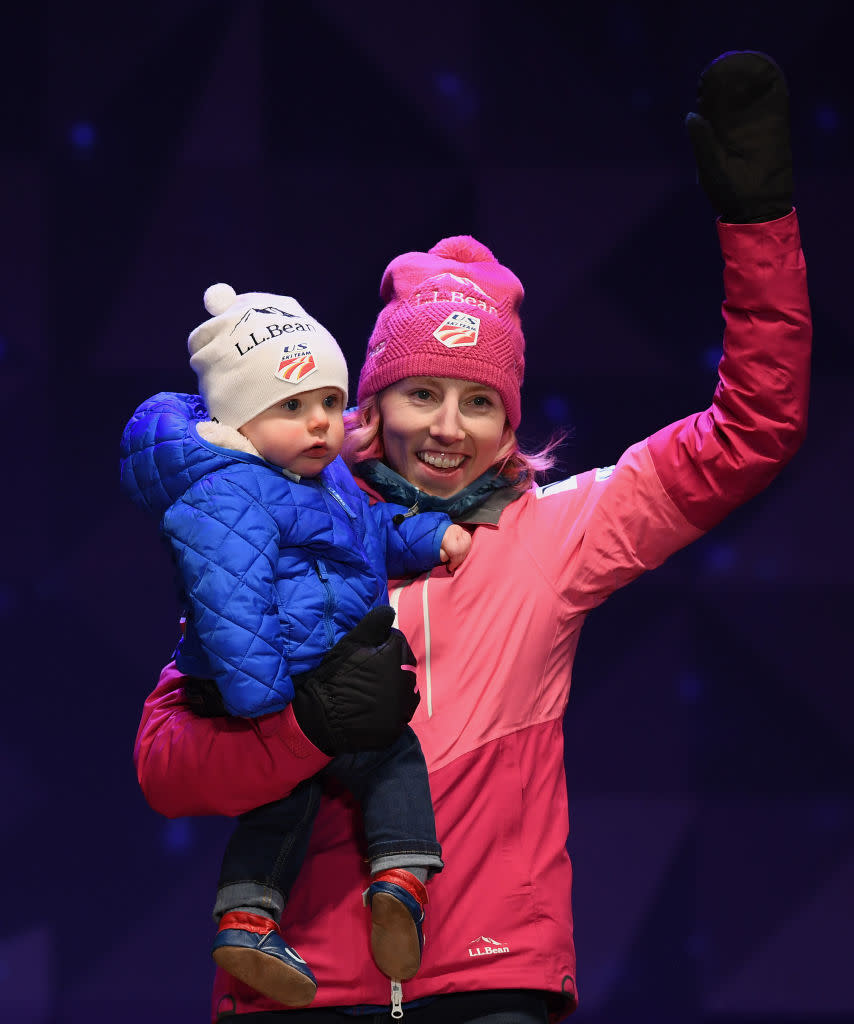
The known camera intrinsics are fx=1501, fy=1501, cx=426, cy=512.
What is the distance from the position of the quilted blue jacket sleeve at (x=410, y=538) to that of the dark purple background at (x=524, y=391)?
1432 mm

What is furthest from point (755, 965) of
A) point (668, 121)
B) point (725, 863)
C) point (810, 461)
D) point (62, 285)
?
point (62, 285)

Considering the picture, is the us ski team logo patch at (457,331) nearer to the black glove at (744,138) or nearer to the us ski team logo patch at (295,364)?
the us ski team logo patch at (295,364)

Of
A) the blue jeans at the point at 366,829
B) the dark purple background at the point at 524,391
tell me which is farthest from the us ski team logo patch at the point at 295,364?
the dark purple background at the point at 524,391

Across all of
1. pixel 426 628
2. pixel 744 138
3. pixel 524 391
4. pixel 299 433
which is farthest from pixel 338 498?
pixel 524 391

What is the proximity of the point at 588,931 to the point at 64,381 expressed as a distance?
1893 mm

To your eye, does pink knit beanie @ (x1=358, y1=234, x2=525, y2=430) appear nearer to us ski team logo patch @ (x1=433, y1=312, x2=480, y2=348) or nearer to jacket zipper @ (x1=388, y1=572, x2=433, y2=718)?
us ski team logo patch @ (x1=433, y1=312, x2=480, y2=348)

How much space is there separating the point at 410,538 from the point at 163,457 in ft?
1.31

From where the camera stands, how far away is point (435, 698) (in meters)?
2.17

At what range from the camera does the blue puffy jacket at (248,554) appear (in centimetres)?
190

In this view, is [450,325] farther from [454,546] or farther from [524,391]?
[524,391]

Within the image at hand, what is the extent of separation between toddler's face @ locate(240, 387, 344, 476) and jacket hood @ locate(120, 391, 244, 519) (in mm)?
44

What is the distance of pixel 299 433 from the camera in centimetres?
205

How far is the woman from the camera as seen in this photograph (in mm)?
2039

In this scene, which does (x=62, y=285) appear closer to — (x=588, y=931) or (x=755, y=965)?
(x=588, y=931)
